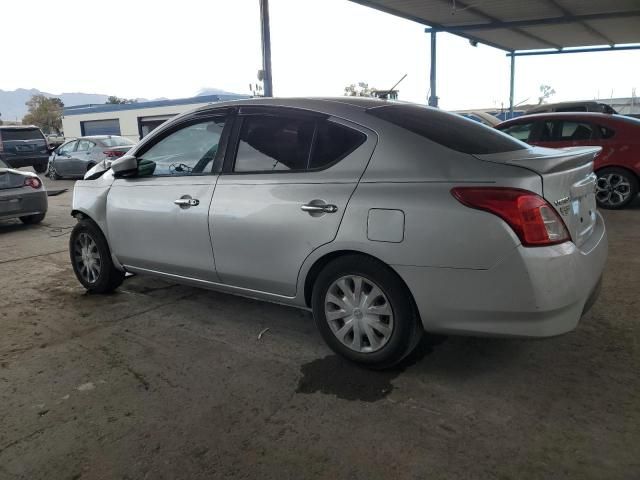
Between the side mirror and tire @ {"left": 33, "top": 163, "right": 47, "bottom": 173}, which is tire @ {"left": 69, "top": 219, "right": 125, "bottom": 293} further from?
tire @ {"left": 33, "top": 163, "right": 47, "bottom": 173}

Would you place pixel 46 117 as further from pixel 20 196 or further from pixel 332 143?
pixel 332 143

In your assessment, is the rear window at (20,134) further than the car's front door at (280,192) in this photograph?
Yes

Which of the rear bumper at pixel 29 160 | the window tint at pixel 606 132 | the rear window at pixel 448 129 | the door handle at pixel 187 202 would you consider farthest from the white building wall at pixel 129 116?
the rear window at pixel 448 129

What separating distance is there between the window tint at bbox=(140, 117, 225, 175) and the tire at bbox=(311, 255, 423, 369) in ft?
4.35

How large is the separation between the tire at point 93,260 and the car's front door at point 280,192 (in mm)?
1511

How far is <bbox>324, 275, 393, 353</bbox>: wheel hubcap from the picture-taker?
9.93 feet

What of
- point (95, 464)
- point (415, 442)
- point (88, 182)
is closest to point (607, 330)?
point (415, 442)

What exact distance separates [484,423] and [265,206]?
179 cm

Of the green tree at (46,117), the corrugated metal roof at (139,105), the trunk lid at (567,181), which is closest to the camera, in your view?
the trunk lid at (567,181)

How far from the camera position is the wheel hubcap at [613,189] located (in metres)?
8.09

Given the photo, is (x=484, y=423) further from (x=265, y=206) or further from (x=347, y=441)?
(x=265, y=206)

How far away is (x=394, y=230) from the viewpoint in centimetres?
285

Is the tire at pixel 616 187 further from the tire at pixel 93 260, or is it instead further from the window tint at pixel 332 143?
the tire at pixel 93 260

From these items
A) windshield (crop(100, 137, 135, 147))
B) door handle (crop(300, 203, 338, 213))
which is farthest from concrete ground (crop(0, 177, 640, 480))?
windshield (crop(100, 137, 135, 147))
